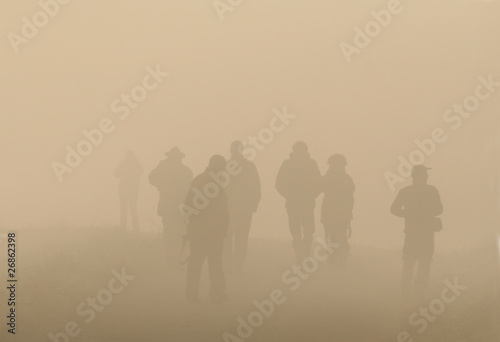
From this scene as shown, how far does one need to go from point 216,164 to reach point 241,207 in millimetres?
A: 187

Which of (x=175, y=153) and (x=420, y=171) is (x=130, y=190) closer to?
(x=175, y=153)

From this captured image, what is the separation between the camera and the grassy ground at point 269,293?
1.70 metres

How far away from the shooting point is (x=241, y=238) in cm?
171

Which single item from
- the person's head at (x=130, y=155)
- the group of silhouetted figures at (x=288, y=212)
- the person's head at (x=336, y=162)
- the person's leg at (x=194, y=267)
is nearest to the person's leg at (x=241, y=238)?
the group of silhouetted figures at (x=288, y=212)

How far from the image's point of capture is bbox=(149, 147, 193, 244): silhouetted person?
5.63 ft

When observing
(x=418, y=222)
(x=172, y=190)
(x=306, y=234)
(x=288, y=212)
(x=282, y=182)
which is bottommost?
(x=418, y=222)

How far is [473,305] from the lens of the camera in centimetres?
171

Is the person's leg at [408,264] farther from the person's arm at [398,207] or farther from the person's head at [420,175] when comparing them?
the person's head at [420,175]

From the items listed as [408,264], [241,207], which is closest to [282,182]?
[241,207]

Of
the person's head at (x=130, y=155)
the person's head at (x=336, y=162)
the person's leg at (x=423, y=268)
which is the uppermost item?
the person's head at (x=130, y=155)

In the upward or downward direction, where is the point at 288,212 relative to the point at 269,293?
upward

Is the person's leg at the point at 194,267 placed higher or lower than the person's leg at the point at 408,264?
higher

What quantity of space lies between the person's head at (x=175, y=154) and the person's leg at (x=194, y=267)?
0.31 meters

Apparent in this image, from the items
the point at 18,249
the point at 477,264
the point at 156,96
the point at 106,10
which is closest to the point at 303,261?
the point at 477,264
